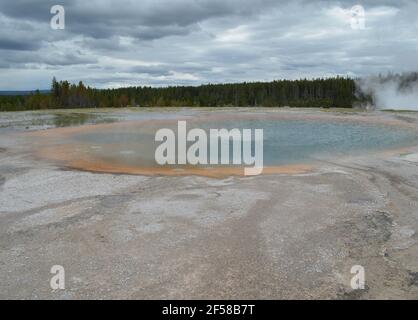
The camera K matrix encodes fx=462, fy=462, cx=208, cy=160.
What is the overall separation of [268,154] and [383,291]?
28.3 ft

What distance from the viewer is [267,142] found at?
1577cm

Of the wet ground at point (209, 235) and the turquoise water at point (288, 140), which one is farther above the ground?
the turquoise water at point (288, 140)

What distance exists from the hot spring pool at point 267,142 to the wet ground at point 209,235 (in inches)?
80.8

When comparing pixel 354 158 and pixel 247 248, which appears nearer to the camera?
pixel 247 248

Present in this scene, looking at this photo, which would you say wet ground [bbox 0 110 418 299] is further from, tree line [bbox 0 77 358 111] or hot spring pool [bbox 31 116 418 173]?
tree line [bbox 0 77 358 111]

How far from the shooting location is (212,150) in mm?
13805

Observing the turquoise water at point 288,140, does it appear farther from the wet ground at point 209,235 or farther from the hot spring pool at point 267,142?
the wet ground at point 209,235

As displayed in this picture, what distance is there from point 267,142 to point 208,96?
61.4 m

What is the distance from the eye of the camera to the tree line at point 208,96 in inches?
2425

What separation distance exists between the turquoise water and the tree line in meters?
39.2

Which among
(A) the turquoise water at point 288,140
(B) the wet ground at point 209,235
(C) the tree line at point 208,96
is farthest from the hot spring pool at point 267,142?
(C) the tree line at point 208,96

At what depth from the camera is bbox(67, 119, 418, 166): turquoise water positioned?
1272 cm
